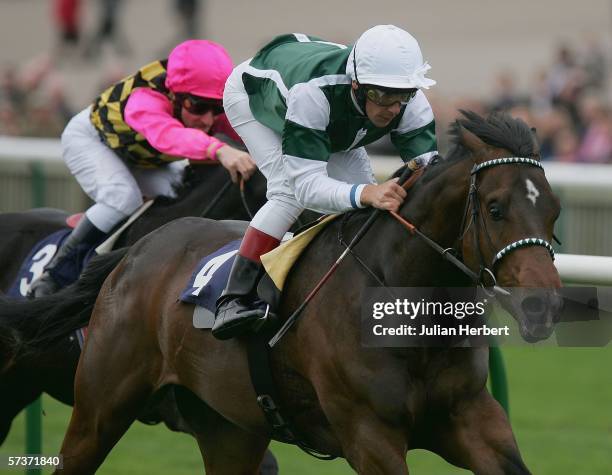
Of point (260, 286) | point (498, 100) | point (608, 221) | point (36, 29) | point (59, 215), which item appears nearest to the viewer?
point (260, 286)

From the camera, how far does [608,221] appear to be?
966cm

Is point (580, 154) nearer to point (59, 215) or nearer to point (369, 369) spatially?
point (59, 215)

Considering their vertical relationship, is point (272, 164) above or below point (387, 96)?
below

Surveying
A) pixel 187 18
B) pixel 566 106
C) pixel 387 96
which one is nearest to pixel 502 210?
pixel 387 96

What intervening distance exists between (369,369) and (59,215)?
2748 mm

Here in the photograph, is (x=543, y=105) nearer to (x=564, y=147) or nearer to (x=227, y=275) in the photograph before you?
(x=564, y=147)

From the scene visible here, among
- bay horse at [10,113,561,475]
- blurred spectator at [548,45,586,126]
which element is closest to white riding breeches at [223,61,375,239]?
bay horse at [10,113,561,475]

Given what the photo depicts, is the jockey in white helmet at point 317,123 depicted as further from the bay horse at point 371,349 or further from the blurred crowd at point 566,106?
the blurred crowd at point 566,106

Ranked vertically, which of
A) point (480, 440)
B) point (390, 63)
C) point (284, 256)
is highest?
point (390, 63)

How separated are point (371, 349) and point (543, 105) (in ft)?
35.4

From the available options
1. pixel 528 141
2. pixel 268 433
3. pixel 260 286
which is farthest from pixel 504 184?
pixel 268 433

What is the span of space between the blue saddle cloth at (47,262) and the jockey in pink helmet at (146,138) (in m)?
0.03

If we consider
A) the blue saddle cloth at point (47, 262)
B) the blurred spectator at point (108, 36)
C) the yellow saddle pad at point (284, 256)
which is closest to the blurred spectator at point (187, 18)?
the blurred spectator at point (108, 36)

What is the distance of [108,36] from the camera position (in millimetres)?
22500
